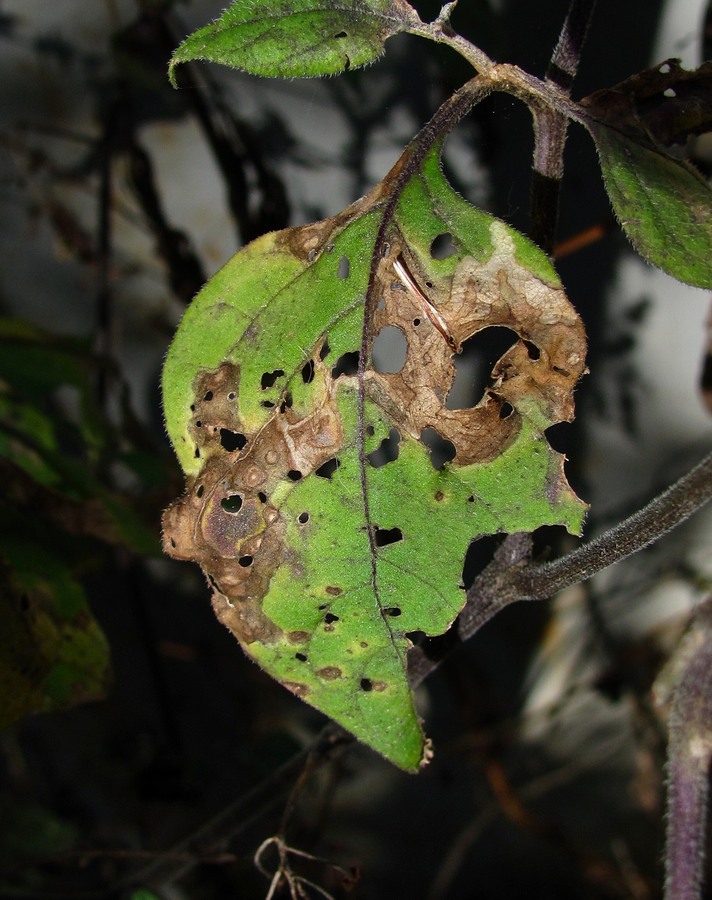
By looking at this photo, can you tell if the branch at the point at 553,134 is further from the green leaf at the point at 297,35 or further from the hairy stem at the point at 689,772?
the hairy stem at the point at 689,772

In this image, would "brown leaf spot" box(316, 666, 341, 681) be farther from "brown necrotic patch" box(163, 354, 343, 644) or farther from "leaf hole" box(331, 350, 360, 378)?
"leaf hole" box(331, 350, 360, 378)

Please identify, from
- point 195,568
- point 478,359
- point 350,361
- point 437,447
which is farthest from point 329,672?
point 195,568

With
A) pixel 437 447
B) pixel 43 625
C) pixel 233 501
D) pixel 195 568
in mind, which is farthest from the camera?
pixel 195 568

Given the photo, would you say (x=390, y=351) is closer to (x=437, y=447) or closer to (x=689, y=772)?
(x=437, y=447)

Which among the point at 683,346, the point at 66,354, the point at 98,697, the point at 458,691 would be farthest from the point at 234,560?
the point at 458,691

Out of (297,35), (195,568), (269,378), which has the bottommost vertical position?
(195,568)

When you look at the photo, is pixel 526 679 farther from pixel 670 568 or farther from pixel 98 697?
pixel 98 697

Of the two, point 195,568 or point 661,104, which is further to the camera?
point 195,568
